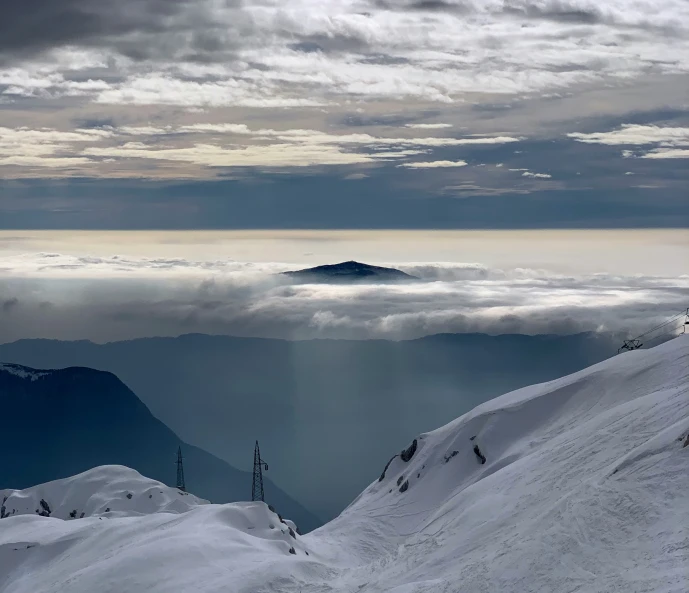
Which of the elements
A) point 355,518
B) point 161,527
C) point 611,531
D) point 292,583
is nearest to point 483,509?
point 292,583

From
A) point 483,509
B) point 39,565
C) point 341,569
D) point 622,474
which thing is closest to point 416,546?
point 483,509

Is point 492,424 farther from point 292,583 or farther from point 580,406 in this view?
point 292,583

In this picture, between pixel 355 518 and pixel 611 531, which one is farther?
pixel 355 518

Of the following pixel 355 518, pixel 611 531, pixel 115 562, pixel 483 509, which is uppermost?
pixel 611 531

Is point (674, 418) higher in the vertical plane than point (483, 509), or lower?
higher

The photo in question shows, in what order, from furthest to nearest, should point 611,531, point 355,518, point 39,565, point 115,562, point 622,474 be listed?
point 355,518
point 39,565
point 115,562
point 622,474
point 611,531

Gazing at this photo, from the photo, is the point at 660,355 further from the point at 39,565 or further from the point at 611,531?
the point at 39,565

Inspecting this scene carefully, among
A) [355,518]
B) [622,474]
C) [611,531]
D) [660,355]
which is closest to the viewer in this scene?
[611,531]
